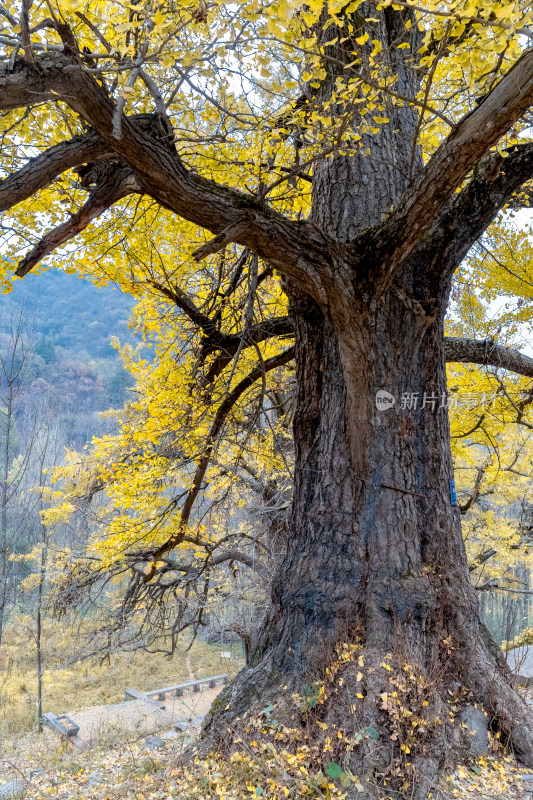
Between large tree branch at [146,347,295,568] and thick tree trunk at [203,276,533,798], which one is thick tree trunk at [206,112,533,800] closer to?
thick tree trunk at [203,276,533,798]

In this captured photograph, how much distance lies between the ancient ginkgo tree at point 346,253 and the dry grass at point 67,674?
36.3 feet

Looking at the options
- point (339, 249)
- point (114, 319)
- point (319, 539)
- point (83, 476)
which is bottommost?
point (319, 539)

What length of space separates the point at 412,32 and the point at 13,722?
15.2m

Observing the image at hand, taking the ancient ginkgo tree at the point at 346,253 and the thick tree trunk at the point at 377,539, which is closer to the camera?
the ancient ginkgo tree at the point at 346,253

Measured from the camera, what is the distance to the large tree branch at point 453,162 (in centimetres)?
209

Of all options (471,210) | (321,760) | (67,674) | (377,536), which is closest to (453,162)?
(471,210)

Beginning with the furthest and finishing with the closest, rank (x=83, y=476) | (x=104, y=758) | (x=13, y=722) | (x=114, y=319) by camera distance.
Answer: (x=114, y=319) < (x=13, y=722) < (x=83, y=476) < (x=104, y=758)

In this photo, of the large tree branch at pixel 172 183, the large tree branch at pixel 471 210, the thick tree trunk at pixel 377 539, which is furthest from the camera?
the large tree branch at pixel 471 210

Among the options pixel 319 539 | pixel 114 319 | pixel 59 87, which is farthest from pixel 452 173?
pixel 114 319

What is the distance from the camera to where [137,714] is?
11305mm

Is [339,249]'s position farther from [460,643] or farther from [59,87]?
[460,643]

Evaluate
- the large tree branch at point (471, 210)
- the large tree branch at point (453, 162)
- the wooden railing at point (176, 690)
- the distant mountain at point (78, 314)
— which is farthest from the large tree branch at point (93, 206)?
the distant mountain at point (78, 314)

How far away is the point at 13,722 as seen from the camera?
1167 centimetres

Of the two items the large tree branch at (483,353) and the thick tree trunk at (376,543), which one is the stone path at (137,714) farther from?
the large tree branch at (483,353)
